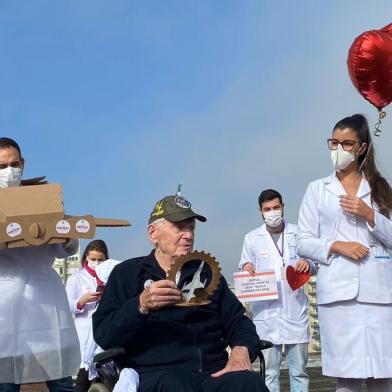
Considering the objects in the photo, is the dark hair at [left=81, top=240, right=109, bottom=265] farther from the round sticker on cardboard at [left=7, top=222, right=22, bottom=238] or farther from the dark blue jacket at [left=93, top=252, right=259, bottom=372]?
the dark blue jacket at [left=93, top=252, right=259, bottom=372]

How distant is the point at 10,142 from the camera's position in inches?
203

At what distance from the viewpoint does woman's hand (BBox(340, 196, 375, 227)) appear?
16.5 feet

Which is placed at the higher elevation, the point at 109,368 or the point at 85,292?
the point at 85,292

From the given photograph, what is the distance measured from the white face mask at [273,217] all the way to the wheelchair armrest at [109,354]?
4.04 metres

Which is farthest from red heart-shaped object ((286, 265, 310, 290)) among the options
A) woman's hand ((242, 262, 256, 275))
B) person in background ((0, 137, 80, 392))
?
person in background ((0, 137, 80, 392))

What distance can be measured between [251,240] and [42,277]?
346 cm

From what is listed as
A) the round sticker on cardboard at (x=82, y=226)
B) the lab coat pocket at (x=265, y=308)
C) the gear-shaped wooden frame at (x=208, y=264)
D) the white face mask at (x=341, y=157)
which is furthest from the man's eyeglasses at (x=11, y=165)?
the lab coat pocket at (x=265, y=308)

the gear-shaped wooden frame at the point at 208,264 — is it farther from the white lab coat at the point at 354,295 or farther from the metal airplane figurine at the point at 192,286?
the white lab coat at the point at 354,295

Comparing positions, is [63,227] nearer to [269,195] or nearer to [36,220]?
[36,220]

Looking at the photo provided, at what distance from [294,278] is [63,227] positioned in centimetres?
299

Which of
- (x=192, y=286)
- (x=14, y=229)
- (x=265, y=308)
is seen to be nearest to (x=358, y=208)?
(x=192, y=286)

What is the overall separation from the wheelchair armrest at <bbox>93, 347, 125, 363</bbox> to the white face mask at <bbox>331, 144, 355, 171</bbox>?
191cm

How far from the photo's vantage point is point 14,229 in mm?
4742

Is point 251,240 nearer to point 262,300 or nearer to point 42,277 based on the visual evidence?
point 262,300
